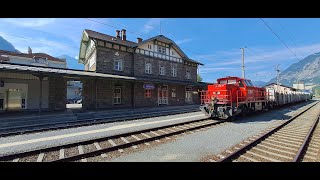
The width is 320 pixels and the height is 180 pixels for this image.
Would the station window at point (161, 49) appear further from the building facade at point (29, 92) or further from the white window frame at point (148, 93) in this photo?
the building facade at point (29, 92)

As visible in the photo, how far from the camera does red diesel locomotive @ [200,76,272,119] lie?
12.7m

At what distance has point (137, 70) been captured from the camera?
23.6 metres

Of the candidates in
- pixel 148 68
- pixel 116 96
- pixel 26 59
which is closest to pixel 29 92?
pixel 116 96

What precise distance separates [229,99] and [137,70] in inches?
535

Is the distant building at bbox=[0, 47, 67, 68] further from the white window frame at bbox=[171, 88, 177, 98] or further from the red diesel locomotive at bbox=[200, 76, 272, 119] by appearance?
the red diesel locomotive at bbox=[200, 76, 272, 119]

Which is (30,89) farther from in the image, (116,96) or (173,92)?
(173,92)

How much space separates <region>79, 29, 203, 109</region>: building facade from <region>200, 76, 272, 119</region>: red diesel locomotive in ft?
16.3

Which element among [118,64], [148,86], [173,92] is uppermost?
[118,64]

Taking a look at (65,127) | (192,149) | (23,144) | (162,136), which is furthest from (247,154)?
(65,127)

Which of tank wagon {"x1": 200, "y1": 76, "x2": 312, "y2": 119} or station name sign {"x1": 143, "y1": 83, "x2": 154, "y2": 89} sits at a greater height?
station name sign {"x1": 143, "y1": 83, "x2": 154, "y2": 89}

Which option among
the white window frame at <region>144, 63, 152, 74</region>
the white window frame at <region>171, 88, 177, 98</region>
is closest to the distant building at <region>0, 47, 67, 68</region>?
the white window frame at <region>144, 63, 152, 74</region>
